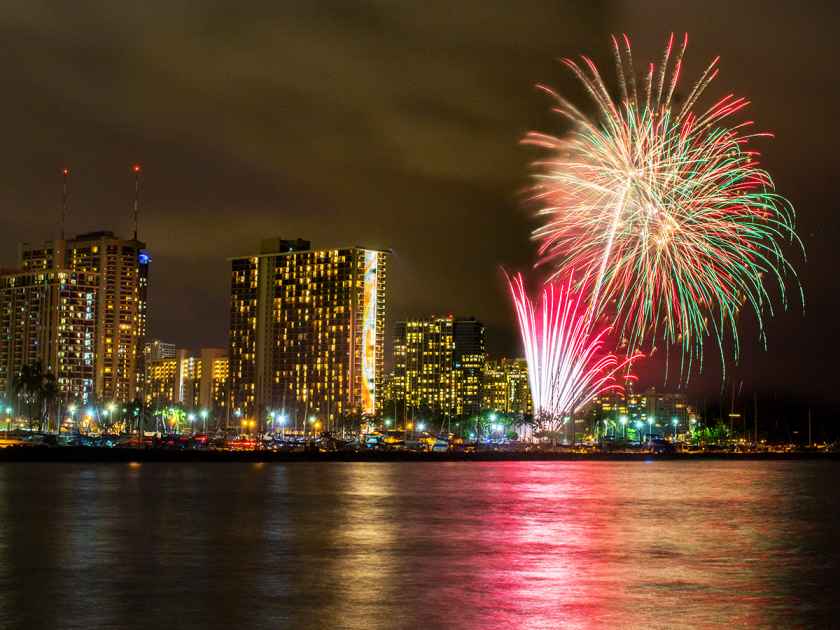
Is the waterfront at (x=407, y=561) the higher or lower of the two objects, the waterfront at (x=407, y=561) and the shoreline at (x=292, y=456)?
the higher

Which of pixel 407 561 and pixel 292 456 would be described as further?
pixel 292 456

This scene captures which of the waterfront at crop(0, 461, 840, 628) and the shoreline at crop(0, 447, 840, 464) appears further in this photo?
the shoreline at crop(0, 447, 840, 464)

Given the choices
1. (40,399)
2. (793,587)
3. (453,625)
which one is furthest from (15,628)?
(40,399)

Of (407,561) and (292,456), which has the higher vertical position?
(407,561)

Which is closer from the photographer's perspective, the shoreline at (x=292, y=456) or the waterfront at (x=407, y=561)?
the waterfront at (x=407, y=561)

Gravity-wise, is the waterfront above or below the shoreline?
above
